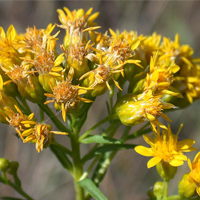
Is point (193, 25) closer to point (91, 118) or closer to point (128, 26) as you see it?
point (128, 26)

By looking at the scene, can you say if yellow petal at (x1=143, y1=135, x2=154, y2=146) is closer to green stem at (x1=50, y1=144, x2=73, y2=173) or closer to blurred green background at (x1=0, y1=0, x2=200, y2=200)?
green stem at (x1=50, y1=144, x2=73, y2=173)

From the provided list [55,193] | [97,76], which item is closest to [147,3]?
[55,193]

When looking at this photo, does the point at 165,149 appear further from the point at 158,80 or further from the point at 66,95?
the point at 66,95

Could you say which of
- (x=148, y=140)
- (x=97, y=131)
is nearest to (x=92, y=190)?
(x=148, y=140)

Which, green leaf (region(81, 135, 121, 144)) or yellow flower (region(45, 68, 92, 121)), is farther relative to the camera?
green leaf (region(81, 135, 121, 144))

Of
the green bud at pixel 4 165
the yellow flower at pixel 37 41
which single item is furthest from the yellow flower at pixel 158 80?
the green bud at pixel 4 165

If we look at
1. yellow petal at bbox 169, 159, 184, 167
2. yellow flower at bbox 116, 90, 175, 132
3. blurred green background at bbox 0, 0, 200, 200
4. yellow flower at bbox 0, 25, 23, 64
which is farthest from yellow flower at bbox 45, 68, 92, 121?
blurred green background at bbox 0, 0, 200, 200
